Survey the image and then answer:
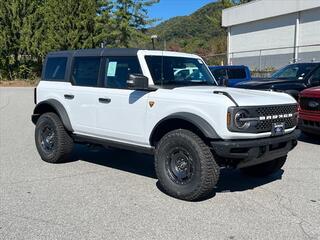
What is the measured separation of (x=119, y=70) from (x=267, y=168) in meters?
2.62

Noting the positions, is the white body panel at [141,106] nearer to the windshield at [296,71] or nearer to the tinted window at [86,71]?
the tinted window at [86,71]

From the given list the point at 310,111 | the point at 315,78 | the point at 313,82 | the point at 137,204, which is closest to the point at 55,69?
the point at 137,204

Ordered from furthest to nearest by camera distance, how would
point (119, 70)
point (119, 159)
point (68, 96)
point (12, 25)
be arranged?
point (12, 25) < point (119, 159) < point (68, 96) < point (119, 70)

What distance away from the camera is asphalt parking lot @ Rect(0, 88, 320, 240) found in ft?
14.5

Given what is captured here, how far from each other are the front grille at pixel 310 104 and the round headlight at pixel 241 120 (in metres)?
4.26

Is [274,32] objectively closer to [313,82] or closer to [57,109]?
[313,82]

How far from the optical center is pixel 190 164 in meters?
5.43

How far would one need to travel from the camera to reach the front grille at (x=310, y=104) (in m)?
8.88

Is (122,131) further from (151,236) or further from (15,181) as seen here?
(151,236)

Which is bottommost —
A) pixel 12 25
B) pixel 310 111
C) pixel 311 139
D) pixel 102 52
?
pixel 311 139

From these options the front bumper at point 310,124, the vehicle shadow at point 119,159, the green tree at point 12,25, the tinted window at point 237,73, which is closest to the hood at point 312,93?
the front bumper at point 310,124

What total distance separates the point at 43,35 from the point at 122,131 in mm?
32271

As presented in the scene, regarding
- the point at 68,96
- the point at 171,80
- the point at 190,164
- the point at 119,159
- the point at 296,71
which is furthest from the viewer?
the point at 296,71

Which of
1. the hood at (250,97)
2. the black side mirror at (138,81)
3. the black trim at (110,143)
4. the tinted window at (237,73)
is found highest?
the black side mirror at (138,81)
